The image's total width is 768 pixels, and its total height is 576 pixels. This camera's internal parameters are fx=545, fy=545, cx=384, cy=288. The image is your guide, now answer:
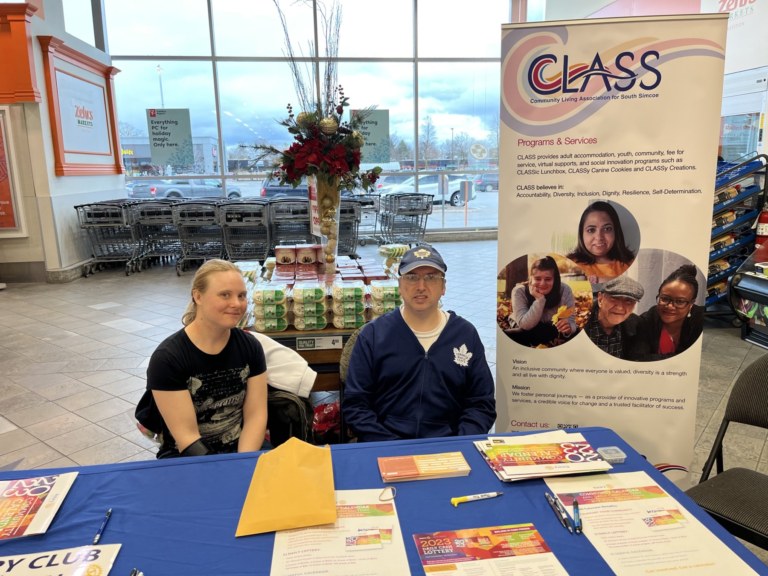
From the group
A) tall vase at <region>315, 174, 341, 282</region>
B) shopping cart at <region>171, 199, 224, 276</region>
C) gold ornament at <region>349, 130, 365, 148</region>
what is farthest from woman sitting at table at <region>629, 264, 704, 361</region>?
shopping cart at <region>171, 199, 224, 276</region>

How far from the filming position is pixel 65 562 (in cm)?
118

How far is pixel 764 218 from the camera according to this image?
4910 millimetres

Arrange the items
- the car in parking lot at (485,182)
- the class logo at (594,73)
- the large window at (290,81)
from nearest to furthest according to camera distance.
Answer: the class logo at (594,73) → the large window at (290,81) → the car in parking lot at (485,182)

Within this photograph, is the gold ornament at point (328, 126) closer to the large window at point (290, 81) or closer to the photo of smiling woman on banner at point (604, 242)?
the photo of smiling woman on banner at point (604, 242)

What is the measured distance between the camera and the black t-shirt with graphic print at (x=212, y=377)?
1908mm

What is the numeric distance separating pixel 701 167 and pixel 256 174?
9.90m

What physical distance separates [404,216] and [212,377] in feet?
29.5

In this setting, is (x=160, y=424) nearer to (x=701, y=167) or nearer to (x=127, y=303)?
(x=701, y=167)

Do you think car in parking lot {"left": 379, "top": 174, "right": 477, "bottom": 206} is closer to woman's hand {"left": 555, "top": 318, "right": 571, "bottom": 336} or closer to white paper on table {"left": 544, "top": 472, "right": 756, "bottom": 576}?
woman's hand {"left": 555, "top": 318, "right": 571, "bottom": 336}

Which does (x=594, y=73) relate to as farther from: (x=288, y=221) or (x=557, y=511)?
(x=288, y=221)

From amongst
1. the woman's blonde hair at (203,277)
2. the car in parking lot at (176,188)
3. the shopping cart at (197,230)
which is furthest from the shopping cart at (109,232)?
the woman's blonde hair at (203,277)

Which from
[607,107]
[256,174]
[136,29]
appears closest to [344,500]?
[607,107]

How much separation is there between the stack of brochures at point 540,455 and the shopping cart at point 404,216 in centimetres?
849

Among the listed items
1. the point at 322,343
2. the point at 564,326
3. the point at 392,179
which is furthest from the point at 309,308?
the point at 392,179
